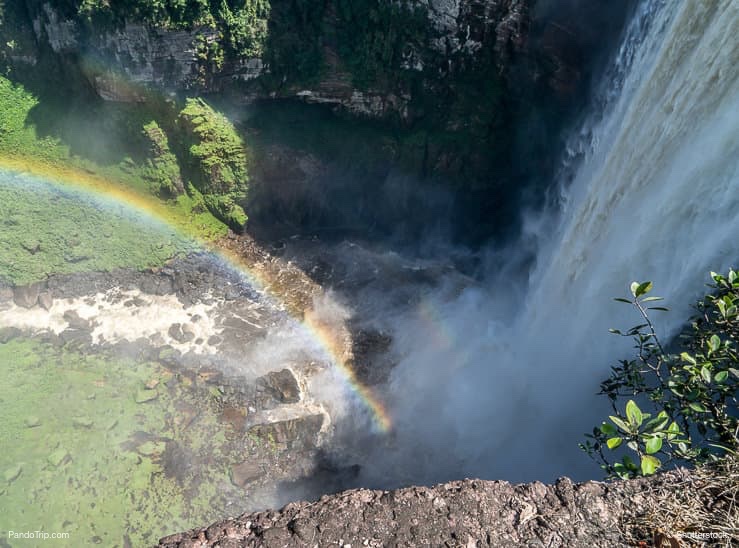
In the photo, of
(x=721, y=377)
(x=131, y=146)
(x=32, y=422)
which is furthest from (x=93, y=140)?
(x=721, y=377)

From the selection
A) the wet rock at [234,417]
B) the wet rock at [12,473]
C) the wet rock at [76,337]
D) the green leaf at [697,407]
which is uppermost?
the green leaf at [697,407]

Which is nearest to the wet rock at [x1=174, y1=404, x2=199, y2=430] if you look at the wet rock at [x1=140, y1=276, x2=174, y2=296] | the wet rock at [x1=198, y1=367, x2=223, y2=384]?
the wet rock at [x1=198, y1=367, x2=223, y2=384]

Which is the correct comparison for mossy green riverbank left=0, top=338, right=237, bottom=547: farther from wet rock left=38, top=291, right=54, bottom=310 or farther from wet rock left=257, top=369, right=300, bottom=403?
wet rock left=257, top=369, right=300, bottom=403

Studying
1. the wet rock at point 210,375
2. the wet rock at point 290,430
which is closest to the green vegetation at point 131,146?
the wet rock at point 210,375

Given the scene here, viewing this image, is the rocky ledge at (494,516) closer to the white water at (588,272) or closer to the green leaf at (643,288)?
the green leaf at (643,288)

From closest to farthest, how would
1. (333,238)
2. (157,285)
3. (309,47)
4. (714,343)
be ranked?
(714,343), (309,47), (157,285), (333,238)

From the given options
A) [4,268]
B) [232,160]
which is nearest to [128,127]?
[232,160]

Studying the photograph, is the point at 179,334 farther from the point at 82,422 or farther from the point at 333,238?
the point at 333,238
